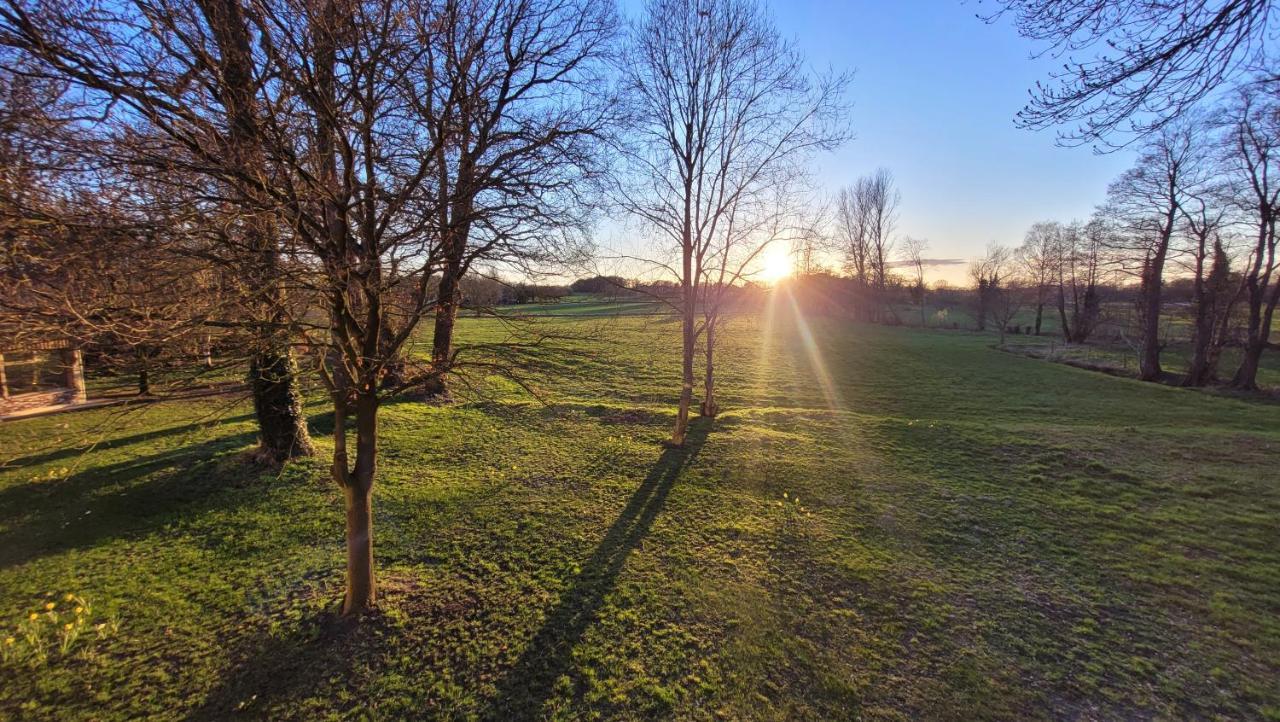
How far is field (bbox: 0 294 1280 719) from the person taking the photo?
10.6 ft

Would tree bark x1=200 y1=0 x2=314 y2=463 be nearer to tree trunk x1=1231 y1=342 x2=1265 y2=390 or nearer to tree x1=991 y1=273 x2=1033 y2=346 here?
tree trunk x1=1231 y1=342 x2=1265 y2=390

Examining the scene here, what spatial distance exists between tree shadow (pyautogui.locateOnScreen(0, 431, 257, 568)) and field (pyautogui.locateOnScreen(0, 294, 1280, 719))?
0.04 metres

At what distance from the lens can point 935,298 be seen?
2119 inches

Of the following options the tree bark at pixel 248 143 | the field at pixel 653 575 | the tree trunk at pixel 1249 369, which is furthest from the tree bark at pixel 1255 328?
the tree bark at pixel 248 143

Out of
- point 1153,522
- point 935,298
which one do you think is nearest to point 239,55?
point 1153,522

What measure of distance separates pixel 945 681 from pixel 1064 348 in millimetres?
36835

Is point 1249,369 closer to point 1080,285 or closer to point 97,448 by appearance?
point 1080,285

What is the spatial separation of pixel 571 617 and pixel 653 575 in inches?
39.3

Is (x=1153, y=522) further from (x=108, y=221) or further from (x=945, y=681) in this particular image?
(x=108, y=221)

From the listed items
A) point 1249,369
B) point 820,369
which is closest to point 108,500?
point 820,369

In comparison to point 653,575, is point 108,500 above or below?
above

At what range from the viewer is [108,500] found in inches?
230

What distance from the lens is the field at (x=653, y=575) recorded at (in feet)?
10.6

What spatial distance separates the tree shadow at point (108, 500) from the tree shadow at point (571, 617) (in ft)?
16.9
